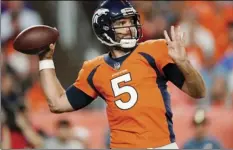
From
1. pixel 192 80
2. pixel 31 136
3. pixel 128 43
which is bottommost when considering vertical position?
pixel 31 136

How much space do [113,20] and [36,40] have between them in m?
0.53

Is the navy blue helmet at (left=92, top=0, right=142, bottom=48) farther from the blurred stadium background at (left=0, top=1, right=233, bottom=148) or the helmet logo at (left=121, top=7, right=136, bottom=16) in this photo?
the blurred stadium background at (left=0, top=1, right=233, bottom=148)

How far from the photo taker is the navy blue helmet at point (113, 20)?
492 cm

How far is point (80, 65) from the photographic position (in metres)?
8.77

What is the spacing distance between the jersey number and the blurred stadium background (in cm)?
303

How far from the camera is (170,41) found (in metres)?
4.71

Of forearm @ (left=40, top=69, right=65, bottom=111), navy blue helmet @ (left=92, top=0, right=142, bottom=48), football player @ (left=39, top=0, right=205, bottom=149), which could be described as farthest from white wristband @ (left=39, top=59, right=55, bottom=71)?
navy blue helmet @ (left=92, top=0, right=142, bottom=48)

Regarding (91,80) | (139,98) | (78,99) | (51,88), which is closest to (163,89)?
(139,98)

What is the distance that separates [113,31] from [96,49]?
400 centimetres

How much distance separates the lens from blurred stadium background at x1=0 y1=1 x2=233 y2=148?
8047 mm

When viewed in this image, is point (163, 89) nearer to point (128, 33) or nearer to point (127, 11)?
point (128, 33)

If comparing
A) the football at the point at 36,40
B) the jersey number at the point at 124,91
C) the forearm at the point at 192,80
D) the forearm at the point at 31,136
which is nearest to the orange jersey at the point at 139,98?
the jersey number at the point at 124,91

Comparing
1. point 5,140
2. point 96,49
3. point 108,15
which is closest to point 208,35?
point 96,49

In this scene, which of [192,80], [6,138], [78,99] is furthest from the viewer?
[6,138]
